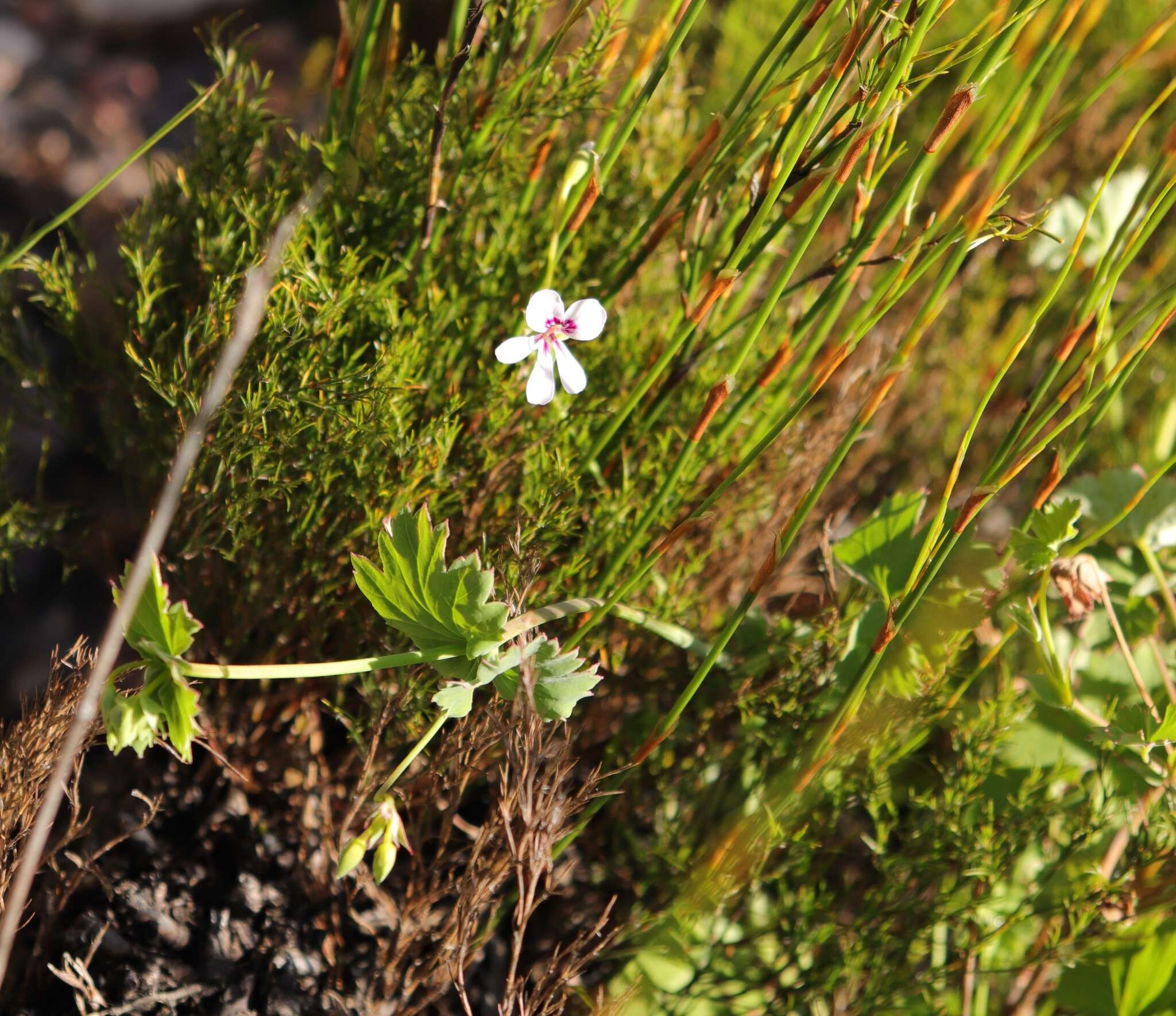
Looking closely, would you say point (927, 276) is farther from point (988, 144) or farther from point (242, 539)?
point (242, 539)

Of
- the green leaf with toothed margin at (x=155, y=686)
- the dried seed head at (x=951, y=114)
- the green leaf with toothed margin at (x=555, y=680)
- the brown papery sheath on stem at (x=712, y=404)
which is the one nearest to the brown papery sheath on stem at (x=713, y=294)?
the brown papery sheath on stem at (x=712, y=404)

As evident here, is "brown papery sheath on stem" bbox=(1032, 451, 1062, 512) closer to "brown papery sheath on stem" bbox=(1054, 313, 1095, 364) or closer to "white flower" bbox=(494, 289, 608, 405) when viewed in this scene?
"brown papery sheath on stem" bbox=(1054, 313, 1095, 364)

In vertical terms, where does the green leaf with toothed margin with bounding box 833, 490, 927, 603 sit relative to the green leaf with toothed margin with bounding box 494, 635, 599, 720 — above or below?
above

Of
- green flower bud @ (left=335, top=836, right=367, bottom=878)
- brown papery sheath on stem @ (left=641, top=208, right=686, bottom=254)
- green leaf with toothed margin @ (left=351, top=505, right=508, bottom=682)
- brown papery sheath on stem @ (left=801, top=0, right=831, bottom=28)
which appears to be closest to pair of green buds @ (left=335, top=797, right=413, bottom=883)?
green flower bud @ (left=335, top=836, right=367, bottom=878)

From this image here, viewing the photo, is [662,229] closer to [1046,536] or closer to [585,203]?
[585,203]

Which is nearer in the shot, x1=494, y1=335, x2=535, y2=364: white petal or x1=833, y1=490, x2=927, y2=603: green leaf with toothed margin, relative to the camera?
x1=494, y1=335, x2=535, y2=364: white petal

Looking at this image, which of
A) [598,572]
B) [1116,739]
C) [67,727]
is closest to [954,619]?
[1116,739]
